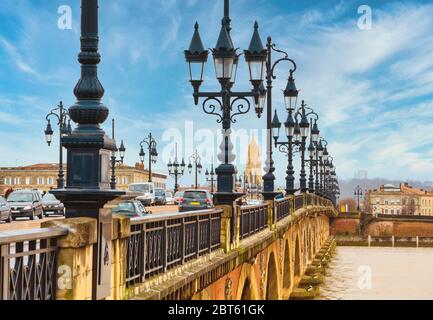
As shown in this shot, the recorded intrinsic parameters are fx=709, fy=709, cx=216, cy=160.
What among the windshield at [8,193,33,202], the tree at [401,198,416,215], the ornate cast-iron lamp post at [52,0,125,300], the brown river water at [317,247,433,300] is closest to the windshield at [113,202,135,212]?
the windshield at [8,193,33,202]

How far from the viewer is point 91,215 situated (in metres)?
7.12

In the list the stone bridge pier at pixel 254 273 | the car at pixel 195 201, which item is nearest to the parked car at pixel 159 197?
the car at pixel 195 201

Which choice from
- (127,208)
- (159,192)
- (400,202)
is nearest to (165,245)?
(127,208)

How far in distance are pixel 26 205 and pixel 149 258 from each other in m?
25.8

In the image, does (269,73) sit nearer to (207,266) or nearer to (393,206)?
(207,266)

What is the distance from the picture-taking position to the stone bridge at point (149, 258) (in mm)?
6168

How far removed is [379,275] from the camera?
58656 millimetres

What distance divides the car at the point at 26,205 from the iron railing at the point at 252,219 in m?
15.5

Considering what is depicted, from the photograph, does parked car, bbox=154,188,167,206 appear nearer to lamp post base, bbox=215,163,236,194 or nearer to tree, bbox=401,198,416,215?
lamp post base, bbox=215,163,236,194

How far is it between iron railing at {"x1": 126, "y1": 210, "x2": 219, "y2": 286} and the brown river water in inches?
1087

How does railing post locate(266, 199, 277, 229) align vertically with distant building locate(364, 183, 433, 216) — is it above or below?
above

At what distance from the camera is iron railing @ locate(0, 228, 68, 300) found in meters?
5.64

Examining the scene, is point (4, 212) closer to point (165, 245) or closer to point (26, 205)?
point (26, 205)
